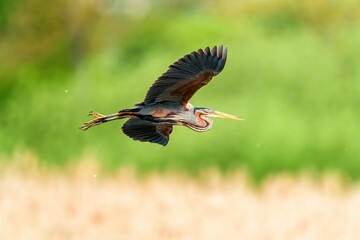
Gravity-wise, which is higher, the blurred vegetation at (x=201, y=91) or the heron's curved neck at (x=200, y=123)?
the blurred vegetation at (x=201, y=91)

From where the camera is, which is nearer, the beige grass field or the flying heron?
the flying heron

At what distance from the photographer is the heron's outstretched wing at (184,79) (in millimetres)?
1693

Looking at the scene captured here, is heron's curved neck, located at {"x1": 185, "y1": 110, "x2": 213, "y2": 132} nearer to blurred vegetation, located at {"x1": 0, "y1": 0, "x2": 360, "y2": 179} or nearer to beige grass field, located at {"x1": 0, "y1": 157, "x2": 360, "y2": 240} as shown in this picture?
beige grass field, located at {"x1": 0, "y1": 157, "x2": 360, "y2": 240}

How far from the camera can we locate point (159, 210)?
411 cm

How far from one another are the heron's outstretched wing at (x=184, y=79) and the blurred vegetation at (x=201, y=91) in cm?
349

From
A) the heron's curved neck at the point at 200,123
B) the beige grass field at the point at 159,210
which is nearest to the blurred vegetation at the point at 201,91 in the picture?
the beige grass field at the point at 159,210

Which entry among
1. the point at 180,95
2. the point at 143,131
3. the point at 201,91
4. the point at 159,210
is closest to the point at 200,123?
the point at 180,95

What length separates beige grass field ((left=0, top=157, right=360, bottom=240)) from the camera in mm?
4020

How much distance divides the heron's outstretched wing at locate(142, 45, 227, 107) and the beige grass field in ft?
7.42

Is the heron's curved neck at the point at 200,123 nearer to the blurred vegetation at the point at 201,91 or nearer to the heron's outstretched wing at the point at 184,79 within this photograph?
the heron's outstretched wing at the point at 184,79

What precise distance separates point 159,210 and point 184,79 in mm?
2466

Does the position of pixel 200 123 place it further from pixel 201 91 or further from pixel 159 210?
pixel 201 91

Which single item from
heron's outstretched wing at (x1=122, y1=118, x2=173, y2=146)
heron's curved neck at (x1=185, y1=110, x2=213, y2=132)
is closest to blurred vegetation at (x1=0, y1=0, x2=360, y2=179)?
heron's outstretched wing at (x1=122, y1=118, x2=173, y2=146)

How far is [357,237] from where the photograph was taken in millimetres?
4184
